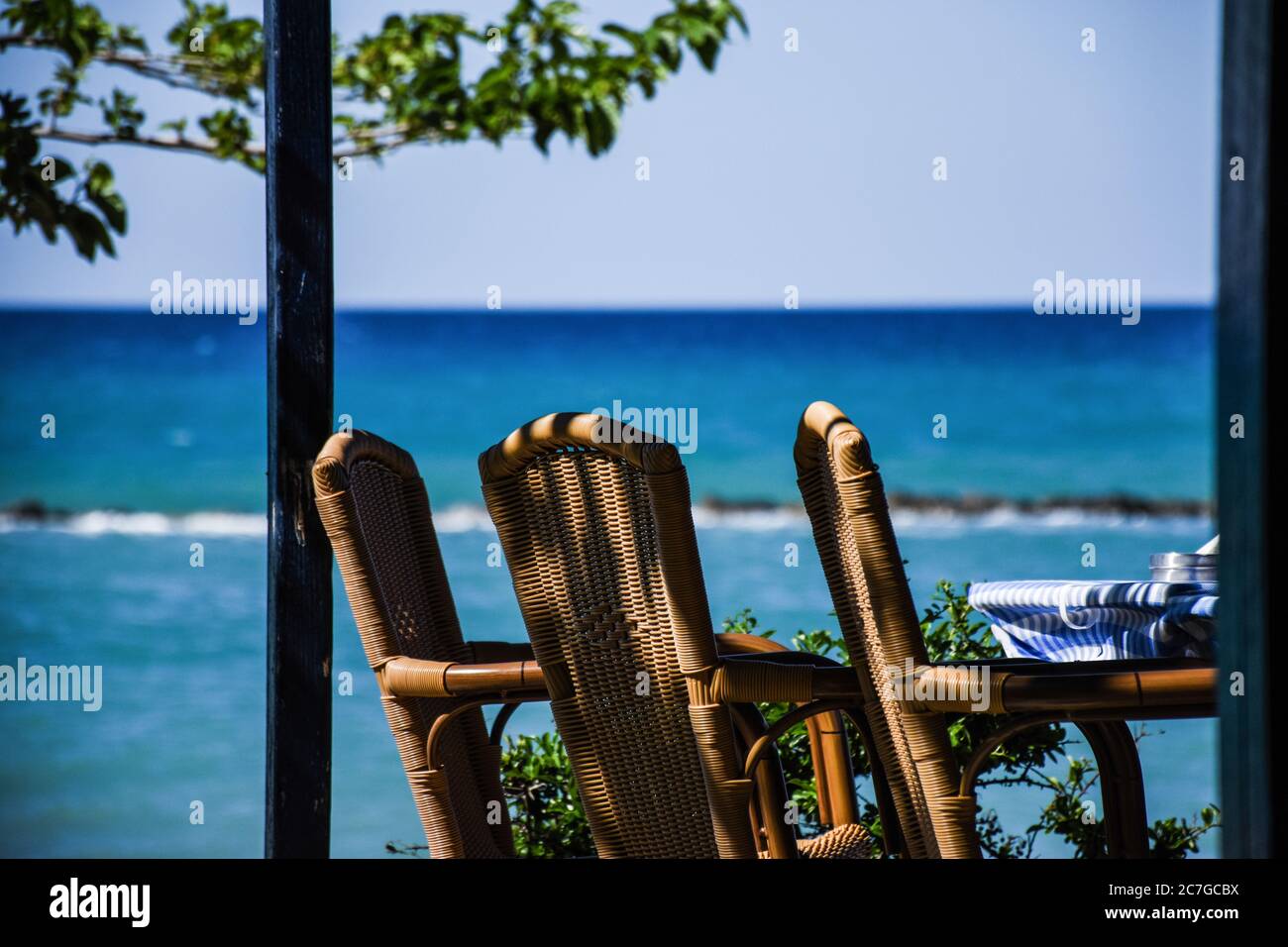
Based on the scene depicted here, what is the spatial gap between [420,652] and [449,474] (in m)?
17.6

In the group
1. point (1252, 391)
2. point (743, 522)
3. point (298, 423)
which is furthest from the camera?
point (743, 522)

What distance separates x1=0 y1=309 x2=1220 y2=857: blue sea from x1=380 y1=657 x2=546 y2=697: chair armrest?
2.66 feet

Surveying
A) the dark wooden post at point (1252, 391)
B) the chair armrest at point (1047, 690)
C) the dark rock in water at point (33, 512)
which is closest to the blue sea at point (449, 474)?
the dark rock in water at point (33, 512)

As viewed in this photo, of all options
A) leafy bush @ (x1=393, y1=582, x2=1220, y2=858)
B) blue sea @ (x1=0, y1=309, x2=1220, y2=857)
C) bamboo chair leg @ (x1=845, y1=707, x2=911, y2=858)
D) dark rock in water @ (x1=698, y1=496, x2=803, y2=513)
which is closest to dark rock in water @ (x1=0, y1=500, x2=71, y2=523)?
blue sea @ (x1=0, y1=309, x2=1220, y2=857)

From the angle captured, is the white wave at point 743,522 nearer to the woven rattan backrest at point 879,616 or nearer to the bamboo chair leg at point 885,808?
the bamboo chair leg at point 885,808

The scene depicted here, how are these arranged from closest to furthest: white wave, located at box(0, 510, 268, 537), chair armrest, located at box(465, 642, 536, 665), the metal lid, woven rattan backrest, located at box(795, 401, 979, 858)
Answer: woven rattan backrest, located at box(795, 401, 979, 858) < the metal lid < chair armrest, located at box(465, 642, 536, 665) < white wave, located at box(0, 510, 268, 537)

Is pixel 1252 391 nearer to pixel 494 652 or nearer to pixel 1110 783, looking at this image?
pixel 1110 783

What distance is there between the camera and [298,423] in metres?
2.41

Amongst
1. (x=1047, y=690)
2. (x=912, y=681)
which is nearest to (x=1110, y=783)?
(x=1047, y=690)

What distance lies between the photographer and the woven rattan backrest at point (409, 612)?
2281 millimetres

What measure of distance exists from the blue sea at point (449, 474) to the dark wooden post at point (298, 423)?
0.56m

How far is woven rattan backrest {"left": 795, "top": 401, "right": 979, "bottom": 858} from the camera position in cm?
188

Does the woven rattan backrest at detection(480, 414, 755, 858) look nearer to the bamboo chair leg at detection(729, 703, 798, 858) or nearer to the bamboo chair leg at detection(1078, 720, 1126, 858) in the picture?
the bamboo chair leg at detection(729, 703, 798, 858)
